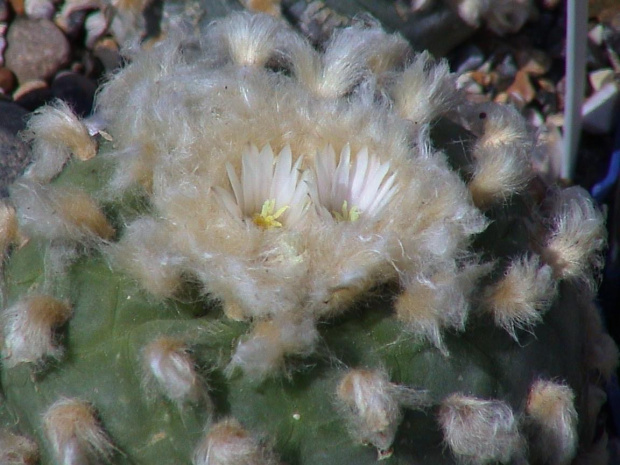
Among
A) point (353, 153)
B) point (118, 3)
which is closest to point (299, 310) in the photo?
point (353, 153)

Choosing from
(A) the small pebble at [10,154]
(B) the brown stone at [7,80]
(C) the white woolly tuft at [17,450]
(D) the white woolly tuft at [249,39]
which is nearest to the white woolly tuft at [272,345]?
(C) the white woolly tuft at [17,450]

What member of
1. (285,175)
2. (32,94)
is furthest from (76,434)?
(32,94)

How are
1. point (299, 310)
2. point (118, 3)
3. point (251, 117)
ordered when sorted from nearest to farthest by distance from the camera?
Result: point (299, 310)
point (251, 117)
point (118, 3)

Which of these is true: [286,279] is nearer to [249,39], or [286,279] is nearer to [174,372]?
[174,372]

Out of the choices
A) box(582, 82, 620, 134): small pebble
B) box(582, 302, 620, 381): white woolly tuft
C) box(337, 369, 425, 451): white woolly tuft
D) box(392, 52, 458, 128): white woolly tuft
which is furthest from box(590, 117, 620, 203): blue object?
box(337, 369, 425, 451): white woolly tuft

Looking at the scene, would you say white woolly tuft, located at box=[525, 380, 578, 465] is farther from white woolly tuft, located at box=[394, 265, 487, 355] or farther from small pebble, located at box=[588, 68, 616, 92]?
small pebble, located at box=[588, 68, 616, 92]

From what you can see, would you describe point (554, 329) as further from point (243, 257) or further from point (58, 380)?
point (58, 380)
